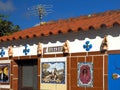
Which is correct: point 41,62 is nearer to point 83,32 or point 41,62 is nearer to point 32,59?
point 32,59

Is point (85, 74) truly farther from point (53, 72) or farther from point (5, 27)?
point (5, 27)

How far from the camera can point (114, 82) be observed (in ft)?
33.0

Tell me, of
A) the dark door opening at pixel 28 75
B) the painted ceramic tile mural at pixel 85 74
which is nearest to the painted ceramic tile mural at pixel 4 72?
the dark door opening at pixel 28 75

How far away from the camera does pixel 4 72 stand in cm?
1480

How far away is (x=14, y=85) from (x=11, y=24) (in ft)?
31.8

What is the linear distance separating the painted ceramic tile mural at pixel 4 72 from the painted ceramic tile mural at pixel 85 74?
4.21 metres

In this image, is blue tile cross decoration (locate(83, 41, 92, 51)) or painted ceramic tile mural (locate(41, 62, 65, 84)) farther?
painted ceramic tile mural (locate(41, 62, 65, 84))

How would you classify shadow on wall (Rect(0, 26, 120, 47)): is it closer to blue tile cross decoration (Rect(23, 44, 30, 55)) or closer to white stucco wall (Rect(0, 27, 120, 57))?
white stucco wall (Rect(0, 27, 120, 57))

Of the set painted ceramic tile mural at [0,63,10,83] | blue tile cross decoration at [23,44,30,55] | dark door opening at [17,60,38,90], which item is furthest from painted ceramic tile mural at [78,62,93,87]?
painted ceramic tile mural at [0,63,10,83]

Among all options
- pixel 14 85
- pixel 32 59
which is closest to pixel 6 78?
pixel 14 85

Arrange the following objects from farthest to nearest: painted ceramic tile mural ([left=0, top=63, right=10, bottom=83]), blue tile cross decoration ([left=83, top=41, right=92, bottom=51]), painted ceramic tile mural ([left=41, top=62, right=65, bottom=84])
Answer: painted ceramic tile mural ([left=0, top=63, right=10, bottom=83]) < painted ceramic tile mural ([left=41, top=62, right=65, bottom=84]) < blue tile cross decoration ([left=83, top=41, right=92, bottom=51])

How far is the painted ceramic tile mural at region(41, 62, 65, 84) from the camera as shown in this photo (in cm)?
1195

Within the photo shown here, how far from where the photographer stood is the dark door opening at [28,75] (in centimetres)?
1338

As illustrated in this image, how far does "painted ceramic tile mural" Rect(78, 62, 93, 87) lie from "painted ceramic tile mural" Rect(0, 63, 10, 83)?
421 cm
